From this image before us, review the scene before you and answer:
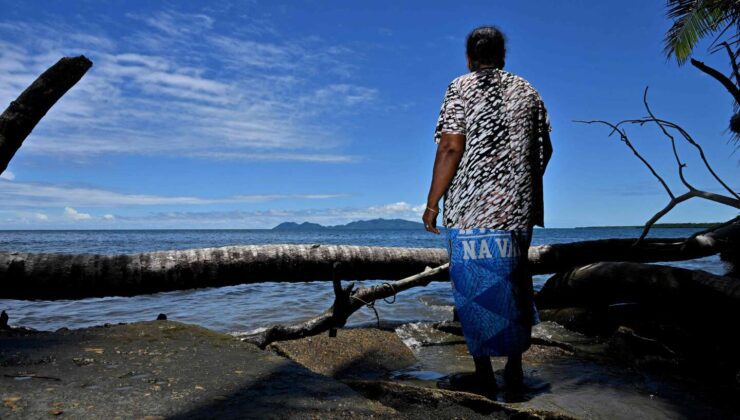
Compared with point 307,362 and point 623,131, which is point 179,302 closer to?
point 307,362

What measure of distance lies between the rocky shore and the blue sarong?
383 mm

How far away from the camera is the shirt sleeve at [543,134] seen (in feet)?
9.96

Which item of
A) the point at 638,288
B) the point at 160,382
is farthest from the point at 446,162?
the point at 638,288

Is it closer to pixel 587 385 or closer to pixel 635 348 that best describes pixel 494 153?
pixel 587 385

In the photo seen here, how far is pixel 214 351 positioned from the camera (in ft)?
9.02

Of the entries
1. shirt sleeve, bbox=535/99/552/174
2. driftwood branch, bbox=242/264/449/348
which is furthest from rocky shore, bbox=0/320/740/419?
shirt sleeve, bbox=535/99/552/174

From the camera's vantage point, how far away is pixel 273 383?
2.19m

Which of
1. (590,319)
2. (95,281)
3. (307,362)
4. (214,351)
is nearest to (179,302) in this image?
(95,281)

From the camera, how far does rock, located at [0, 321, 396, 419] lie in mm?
1818

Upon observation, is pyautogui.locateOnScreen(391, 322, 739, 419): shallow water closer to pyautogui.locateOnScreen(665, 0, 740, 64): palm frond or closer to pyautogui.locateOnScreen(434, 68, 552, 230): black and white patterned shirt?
pyautogui.locateOnScreen(434, 68, 552, 230): black and white patterned shirt

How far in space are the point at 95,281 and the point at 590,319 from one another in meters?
Result: 5.12

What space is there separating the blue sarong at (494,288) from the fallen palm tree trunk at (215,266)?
2.49 metres

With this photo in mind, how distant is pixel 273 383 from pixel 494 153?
1.80m

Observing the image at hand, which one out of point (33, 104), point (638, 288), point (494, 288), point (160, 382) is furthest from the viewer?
point (638, 288)
